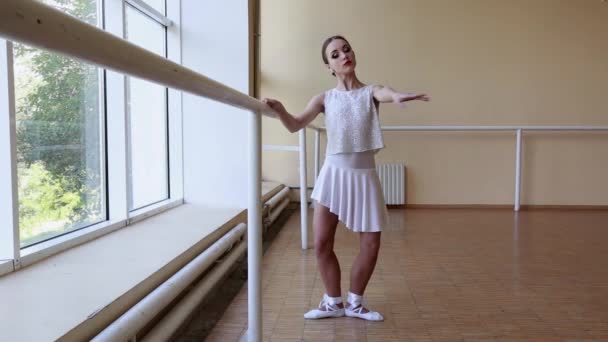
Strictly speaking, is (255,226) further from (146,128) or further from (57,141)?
(146,128)

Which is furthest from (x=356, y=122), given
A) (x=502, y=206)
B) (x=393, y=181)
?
(x=502, y=206)

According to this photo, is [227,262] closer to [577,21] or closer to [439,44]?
[439,44]

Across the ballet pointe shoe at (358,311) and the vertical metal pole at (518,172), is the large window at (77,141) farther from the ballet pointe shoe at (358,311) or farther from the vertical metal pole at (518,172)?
the vertical metal pole at (518,172)

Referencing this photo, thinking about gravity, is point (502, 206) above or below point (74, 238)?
below

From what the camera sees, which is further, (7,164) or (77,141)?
(77,141)

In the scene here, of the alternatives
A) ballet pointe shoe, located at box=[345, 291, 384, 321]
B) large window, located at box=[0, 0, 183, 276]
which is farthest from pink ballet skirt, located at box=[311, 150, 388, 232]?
large window, located at box=[0, 0, 183, 276]

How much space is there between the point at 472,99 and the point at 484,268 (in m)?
2.98

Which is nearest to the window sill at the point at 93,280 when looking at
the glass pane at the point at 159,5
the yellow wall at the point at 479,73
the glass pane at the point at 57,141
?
the glass pane at the point at 57,141

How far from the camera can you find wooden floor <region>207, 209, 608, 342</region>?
6.19 ft

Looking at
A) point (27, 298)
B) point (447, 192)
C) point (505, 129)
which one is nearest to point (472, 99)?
point (505, 129)

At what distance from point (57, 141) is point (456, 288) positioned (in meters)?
1.76

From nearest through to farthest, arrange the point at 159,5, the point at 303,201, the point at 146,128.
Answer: the point at 146,128
the point at 159,5
the point at 303,201

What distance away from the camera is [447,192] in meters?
5.47

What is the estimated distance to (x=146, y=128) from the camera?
2703 mm
